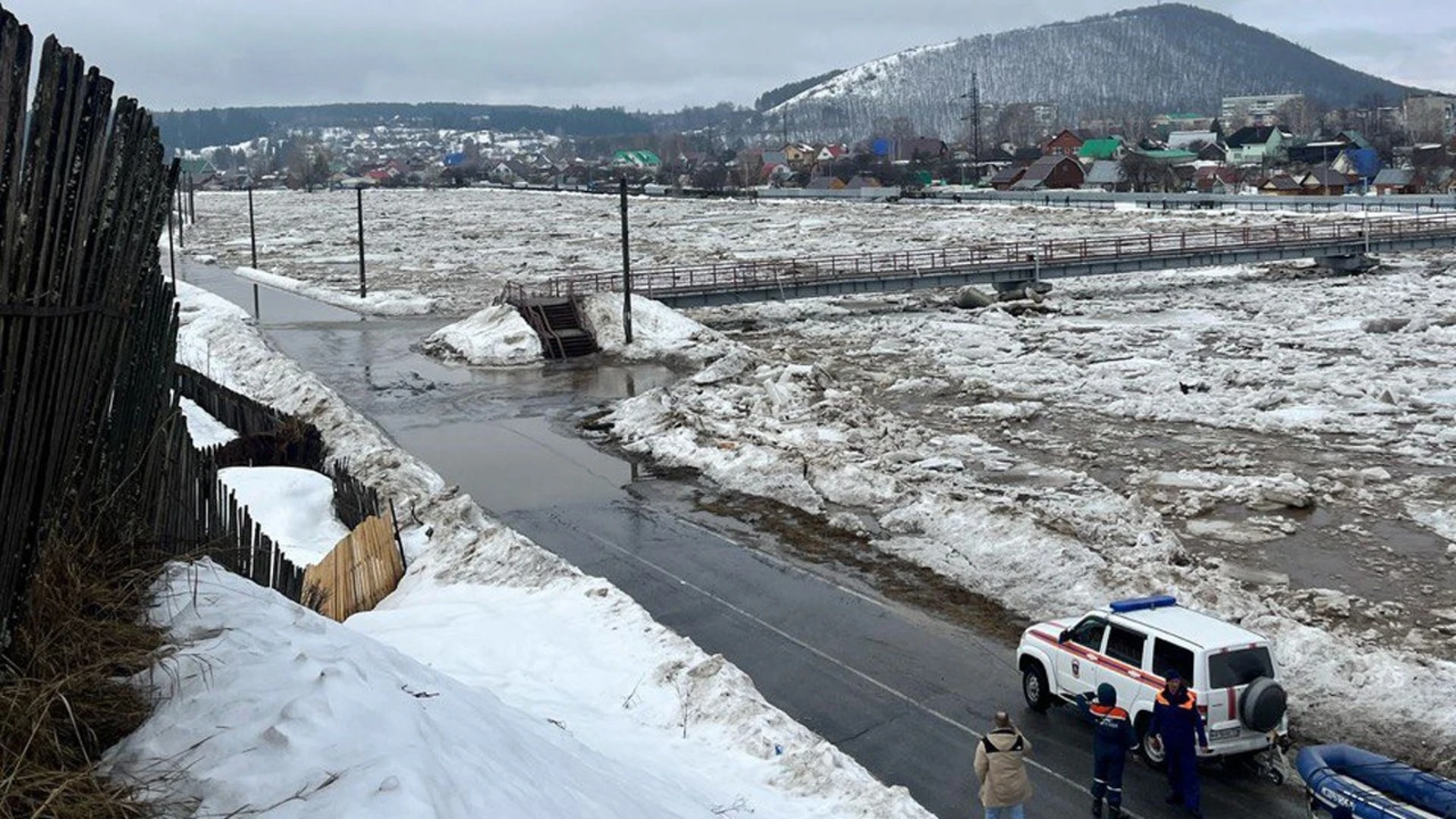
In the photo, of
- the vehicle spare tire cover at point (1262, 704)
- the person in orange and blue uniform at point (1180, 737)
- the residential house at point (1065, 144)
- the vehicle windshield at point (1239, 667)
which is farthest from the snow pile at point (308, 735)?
the residential house at point (1065, 144)

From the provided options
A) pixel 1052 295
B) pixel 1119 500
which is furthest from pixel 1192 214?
pixel 1119 500

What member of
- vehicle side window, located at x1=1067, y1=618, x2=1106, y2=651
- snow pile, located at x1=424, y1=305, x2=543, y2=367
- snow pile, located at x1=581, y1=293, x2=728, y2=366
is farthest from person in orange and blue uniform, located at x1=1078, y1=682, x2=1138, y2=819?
snow pile, located at x1=424, y1=305, x2=543, y2=367

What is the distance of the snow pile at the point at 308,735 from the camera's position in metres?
5.28

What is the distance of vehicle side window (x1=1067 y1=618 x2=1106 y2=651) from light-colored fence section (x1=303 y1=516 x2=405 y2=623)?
24.6 feet

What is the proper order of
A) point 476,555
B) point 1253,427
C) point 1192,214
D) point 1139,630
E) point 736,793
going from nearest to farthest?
point 736,793 → point 1139,630 → point 476,555 → point 1253,427 → point 1192,214

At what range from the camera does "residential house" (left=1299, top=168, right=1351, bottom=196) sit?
105 m

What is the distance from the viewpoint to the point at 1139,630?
1164 centimetres

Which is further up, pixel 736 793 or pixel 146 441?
pixel 146 441

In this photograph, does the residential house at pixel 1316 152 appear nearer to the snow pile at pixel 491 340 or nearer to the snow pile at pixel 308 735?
the snow pile at pixel 491 340

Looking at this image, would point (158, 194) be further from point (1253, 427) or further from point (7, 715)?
point (1253, 427)

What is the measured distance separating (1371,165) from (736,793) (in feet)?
469

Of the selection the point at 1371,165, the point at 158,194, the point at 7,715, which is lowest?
the point at 7,715

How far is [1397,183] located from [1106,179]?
1142 inches

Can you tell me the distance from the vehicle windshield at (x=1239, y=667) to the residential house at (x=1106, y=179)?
113718mm
